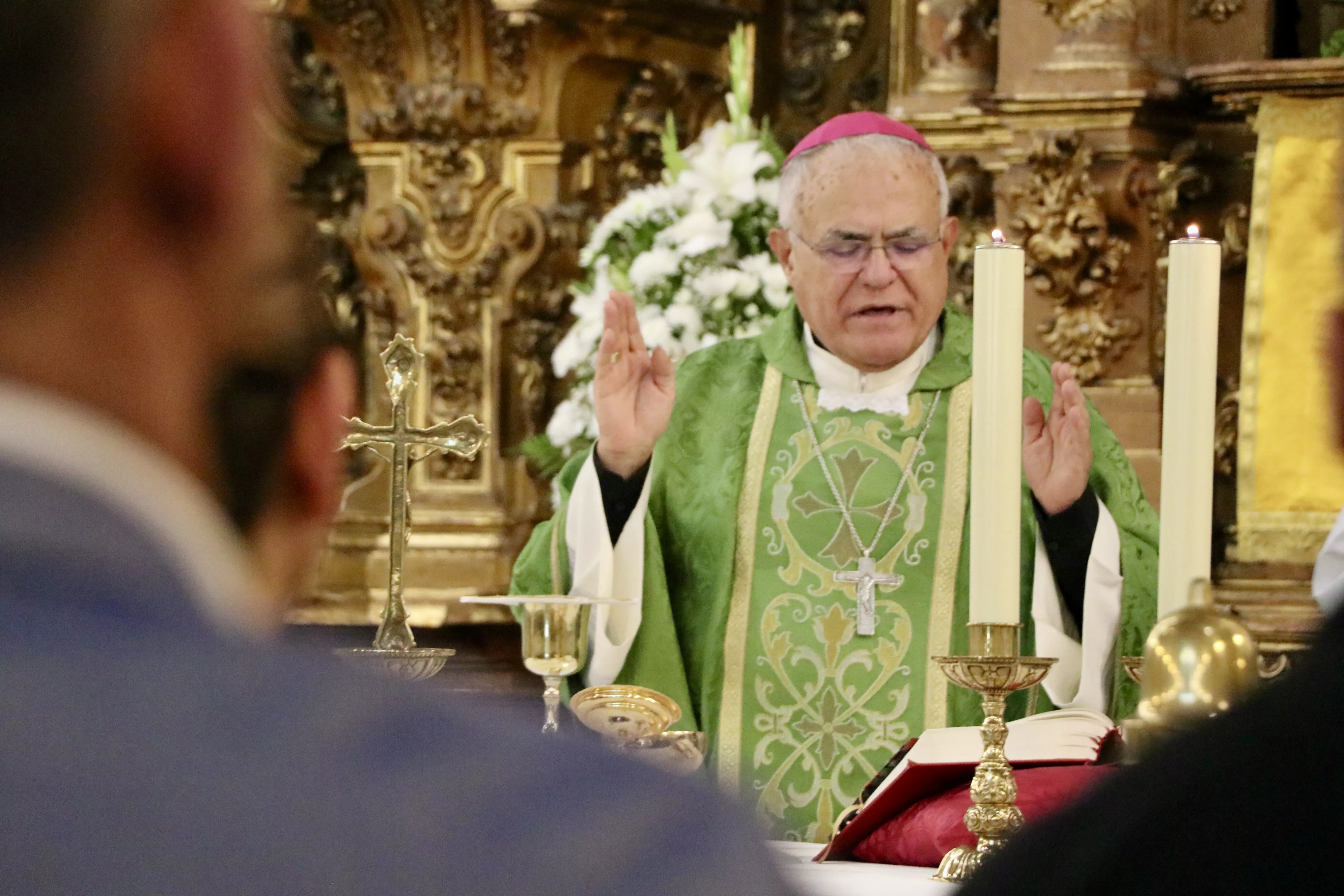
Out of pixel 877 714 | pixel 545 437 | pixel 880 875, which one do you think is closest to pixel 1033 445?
pixel 880 875

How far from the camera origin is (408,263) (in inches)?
257

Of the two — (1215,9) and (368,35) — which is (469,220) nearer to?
(368,35)

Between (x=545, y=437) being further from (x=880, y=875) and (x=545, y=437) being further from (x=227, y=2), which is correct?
(x=227, y=2)

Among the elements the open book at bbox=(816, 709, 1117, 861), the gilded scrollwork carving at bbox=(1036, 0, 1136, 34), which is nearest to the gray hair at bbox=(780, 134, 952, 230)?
the gilded scrollwork carving at bbox=(1036, 0, 1136, 34)

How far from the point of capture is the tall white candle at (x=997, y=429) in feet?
7.71

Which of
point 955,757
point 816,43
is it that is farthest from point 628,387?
point 816,43

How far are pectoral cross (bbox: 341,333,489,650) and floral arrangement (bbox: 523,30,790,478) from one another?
6.52 feet

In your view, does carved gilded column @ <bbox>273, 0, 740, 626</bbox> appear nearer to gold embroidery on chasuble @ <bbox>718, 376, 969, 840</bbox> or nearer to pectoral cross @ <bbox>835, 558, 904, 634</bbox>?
gold embroidery on chasuble @ <bbox>718, 376, 969, 840</bbox>

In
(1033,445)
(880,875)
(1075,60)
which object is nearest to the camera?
(880,875)

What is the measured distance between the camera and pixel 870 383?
4.57 m

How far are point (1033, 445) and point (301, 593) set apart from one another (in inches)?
96.7

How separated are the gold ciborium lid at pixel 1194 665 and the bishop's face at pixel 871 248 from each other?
2608mm

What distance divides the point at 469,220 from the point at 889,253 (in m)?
2.49

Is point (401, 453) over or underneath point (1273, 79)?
underneath
